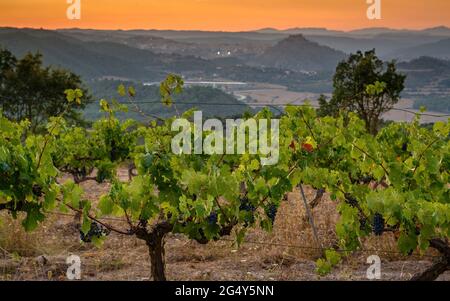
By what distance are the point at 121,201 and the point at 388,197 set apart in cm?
201

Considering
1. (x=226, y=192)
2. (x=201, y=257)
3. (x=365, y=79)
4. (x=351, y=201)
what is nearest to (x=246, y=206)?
(x=226, y=192)

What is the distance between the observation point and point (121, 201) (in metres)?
4.47

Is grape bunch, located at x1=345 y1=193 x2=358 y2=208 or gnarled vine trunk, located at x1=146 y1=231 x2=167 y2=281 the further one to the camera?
grape bunch, located at x1=345 y1=193 x2=358 y2=208

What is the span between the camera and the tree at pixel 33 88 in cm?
4581

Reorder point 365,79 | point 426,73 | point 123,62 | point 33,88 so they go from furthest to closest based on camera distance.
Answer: point 123,62
point 426,73
point 33,88
point 365,79

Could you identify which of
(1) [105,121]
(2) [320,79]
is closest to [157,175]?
(1) [105,121]

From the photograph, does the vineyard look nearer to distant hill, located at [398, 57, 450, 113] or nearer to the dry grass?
the dry grass

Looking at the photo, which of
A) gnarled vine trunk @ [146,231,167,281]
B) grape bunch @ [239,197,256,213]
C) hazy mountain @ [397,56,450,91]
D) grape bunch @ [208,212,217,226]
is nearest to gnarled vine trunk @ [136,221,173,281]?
gnarled vine trunk @ [146,231,167,281]

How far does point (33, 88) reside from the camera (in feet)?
151

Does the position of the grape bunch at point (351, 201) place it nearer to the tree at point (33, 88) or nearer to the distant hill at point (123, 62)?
the tree at point (33, 88)

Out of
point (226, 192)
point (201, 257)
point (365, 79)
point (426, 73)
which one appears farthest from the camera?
point (426, 73)

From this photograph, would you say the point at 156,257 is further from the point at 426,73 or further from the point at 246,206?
the point at 426,73

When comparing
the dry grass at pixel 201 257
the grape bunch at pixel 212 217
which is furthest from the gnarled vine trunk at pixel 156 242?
the dry grass at pixel 201 257

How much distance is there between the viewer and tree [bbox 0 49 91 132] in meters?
45.8
